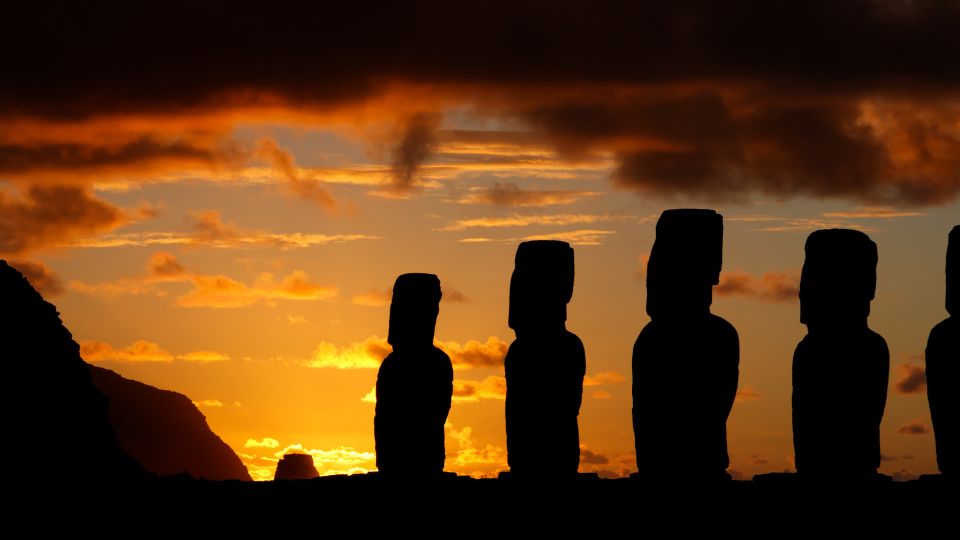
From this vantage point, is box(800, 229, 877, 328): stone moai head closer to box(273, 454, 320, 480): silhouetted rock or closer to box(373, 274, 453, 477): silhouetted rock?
box(373, 274, 453, 477): silhouetted rock

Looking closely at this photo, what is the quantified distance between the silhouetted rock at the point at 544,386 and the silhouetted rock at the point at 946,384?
454 cm

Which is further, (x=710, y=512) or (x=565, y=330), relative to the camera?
(x=565, y=330)

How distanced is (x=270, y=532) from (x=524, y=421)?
4005mm

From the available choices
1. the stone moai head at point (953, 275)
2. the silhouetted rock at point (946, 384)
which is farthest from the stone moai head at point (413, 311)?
the stone moai head at point (953, 275)

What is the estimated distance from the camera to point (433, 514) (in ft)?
65.1

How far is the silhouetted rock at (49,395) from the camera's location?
2795cm

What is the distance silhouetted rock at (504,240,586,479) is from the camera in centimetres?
2169

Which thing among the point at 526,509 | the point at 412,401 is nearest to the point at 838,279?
the point at 526,509

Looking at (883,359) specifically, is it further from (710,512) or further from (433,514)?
(433,514)

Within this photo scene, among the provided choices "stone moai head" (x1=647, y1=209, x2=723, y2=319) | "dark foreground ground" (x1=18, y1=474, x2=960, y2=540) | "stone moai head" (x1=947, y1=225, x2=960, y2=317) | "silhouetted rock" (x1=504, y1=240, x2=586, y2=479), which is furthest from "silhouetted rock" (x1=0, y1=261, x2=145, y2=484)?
"stone moai head" (x1=947, y1=225, x2=960, y2=317)

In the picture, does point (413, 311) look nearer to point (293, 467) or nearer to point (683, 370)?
point (683, 370)

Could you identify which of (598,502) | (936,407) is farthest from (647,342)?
(936,407)

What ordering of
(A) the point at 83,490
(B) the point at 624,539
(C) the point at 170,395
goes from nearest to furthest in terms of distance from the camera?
1. (B) the point at 624,539
2. (A) the point at 83,490
3. (C) the point at 170,395

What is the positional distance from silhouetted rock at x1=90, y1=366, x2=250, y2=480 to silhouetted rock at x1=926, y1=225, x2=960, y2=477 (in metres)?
112
